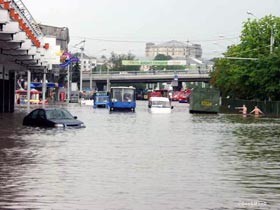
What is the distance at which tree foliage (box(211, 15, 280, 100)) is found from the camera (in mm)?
79375

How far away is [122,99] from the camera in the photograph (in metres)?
75.9

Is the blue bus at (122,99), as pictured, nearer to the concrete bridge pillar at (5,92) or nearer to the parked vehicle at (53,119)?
the concrete bridge pillar at (5,92)

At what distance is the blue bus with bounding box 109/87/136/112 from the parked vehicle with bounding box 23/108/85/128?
114ft

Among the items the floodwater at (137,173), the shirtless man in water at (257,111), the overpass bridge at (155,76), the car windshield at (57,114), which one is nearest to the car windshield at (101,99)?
the shirtless man in water at (257,111)

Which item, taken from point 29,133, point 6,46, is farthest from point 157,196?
point 6,46

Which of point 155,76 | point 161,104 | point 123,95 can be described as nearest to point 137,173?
point 123,95

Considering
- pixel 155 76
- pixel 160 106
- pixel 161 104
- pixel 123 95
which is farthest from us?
pixel 155 76

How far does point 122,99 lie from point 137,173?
57.6 metres

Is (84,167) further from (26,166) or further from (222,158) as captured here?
(222,158)

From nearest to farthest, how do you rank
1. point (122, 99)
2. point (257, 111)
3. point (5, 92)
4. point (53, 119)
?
point (53, 119)
point (5, 92)
point (122, 99)
point (257, 111)

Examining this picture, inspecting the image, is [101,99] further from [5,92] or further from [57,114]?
[57,114]

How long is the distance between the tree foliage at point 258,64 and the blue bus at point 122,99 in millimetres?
14948

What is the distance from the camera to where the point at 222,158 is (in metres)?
22.8

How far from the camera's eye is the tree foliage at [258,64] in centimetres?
7938
